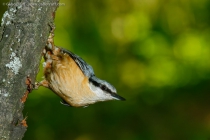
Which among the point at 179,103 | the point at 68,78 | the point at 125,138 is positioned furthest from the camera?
the point at 179,103

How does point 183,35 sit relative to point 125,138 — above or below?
above

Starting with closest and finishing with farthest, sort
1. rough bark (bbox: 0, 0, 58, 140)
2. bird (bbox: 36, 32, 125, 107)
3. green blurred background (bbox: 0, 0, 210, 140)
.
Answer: rough bark (bbox: 0, 0, 58, 140)
bird (bbox: 36, 32, 125, 107)
green blurred background (bbox: 0, 0, 210, 140)

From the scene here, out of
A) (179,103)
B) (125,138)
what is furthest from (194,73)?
(125,138)

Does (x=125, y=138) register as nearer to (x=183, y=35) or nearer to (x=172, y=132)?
(x=172, y=132)

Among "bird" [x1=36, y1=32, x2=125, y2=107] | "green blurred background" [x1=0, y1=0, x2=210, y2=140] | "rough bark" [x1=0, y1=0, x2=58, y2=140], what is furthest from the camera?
"green blurred background" [x1=0, y1=0, x2=210, y2=140]

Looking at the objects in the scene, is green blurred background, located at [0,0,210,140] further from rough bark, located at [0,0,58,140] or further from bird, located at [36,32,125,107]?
rough bark, located at [0,0,58,140]

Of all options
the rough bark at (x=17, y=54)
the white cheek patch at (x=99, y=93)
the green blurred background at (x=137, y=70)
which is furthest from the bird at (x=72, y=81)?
the green blurred background at (x=137, y=70)

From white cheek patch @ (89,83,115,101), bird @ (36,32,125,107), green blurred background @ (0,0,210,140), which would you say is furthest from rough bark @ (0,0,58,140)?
green blurred background @ (0,0,210,140)
